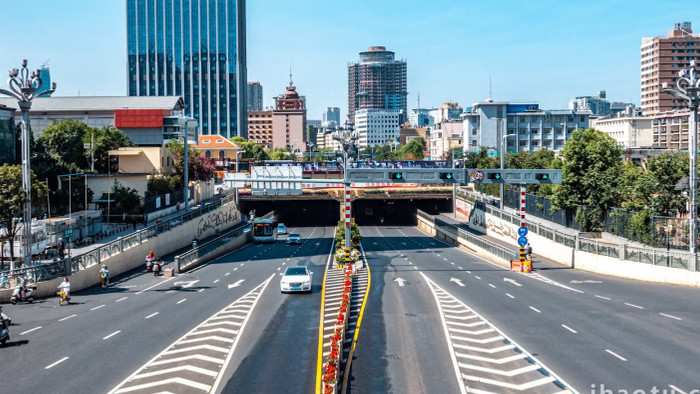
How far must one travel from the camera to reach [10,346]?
26.4 m

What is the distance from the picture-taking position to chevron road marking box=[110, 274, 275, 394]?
2053 centimetres

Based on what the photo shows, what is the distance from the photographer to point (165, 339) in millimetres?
27141

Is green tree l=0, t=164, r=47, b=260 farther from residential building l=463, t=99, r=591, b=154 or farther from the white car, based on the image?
residential building l=463, t=99, r=591, b=154

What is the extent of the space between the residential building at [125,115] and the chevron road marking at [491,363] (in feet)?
292

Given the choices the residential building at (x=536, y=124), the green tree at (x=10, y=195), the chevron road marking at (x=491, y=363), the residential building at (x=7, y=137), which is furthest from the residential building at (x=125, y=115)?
the chevron road marking at (x=491, y=363)

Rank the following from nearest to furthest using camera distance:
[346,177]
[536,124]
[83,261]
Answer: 1. [83,261]
2. [346,177]
3. [536,124]

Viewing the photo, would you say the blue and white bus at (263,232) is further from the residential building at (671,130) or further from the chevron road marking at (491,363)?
the residential building at (671,130)

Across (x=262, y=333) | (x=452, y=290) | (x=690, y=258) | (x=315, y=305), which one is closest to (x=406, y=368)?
(x=262, y=333)

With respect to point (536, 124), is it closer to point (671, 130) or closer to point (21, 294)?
point (671, 130)

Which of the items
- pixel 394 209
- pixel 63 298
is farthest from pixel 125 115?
pixel 63 298

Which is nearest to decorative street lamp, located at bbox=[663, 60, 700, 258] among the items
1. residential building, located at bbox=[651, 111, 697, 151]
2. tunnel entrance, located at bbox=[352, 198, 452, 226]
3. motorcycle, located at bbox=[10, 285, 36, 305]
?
motorcycle, located at bbox=[10, 285, 36, 305]

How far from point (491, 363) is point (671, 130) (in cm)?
15610

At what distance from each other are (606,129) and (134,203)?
494ft

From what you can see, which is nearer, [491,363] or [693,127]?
[491,363]
